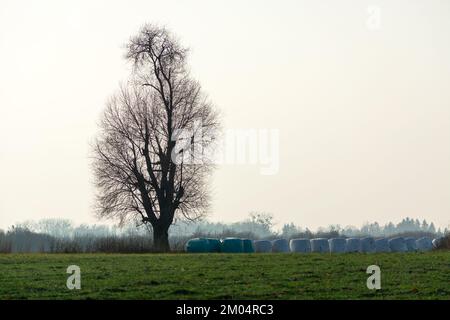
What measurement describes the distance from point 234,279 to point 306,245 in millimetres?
25104

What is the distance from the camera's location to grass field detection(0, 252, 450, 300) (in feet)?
66.0

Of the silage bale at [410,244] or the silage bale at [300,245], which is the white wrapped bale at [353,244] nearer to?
the silage bale at [300,245]

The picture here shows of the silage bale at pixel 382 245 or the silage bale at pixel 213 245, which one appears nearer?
the silage bale at pixel 213 245

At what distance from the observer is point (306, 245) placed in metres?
47.9

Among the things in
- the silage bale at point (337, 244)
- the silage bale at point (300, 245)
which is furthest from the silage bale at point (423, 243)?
the silage bale at point (300, 245)

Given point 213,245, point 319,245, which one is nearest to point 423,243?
point 319,245

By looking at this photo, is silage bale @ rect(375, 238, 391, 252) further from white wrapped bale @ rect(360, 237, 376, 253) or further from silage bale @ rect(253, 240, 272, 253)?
silage bale @ rect(253, 240, 272, 253)

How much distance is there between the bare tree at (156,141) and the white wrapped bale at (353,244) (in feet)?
38.6

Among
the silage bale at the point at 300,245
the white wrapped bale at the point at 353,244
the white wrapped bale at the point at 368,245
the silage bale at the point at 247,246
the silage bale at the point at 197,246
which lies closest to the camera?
the silage bale at the point at 197,246

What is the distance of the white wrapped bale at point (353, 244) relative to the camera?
1839 inches

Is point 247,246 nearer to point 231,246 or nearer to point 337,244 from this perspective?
point 231,246

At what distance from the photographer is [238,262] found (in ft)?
98.2
